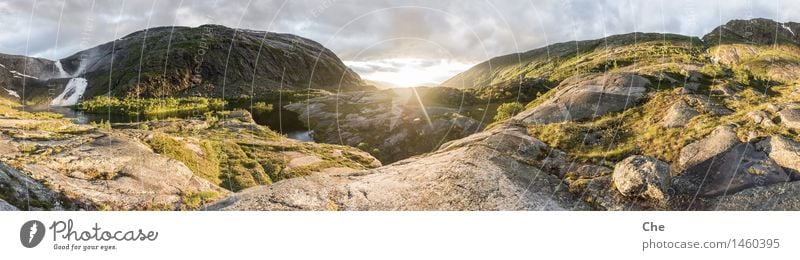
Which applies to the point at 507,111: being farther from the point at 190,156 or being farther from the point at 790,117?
the point at 190,156

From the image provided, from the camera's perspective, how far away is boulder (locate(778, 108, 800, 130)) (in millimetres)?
17266

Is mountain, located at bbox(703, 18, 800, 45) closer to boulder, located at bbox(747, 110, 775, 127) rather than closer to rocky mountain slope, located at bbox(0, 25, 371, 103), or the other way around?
rocky mountain slope, located at bbox(0, 25, 371, 103)

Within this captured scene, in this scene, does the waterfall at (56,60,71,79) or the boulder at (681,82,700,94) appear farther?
the waterfall at (56,60,71,79)

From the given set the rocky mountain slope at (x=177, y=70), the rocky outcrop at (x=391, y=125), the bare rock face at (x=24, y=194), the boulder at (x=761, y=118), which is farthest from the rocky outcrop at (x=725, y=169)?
the rocky mountain slope at (x=177, y=70)

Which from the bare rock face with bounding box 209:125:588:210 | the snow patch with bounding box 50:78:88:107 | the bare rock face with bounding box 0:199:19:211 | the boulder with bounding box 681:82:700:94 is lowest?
the bare rock face with bounding box 209:125:588:210

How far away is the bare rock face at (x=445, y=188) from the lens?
53.6 ft

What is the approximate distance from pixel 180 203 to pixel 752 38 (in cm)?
21735

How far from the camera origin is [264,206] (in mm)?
16297

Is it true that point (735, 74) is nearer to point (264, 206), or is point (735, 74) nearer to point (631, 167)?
point (631, 167)

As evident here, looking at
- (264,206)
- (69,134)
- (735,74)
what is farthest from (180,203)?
(735,74)

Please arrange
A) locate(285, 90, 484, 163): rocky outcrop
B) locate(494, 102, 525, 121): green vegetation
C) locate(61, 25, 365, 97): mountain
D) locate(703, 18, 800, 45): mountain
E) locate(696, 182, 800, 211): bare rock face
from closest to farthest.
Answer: locate(696, 182, 800, 211): bare rock face < locate(494, 102, 525, 121): green vegetation < locate(285, 90, 484, 163): rocky outcrop < locate(61, 25, 365, 97): mountain < locate(703, 18, 800, 45): mountain

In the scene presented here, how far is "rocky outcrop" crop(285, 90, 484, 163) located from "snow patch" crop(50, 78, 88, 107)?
378 ft

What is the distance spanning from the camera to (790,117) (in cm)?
1759

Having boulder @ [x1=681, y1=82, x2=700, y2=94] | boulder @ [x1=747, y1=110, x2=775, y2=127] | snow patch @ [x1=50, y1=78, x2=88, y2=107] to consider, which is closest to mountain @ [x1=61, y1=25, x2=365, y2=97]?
snow patch @ [x1=50, y1=78, x2=88, y2=107]
